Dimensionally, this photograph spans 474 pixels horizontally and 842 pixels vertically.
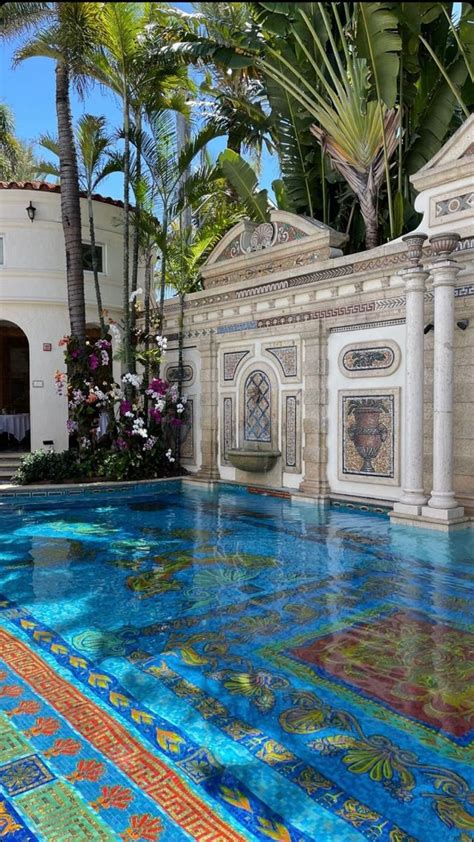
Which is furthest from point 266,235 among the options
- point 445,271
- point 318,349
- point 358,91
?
point 445,271

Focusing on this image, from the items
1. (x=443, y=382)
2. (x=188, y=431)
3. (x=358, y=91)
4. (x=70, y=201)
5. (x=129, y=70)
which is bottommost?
(x=188, y=431)

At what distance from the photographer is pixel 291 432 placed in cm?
1014

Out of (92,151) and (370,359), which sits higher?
(92,151)

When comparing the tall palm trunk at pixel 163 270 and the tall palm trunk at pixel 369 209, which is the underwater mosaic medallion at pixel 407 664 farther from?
the tall palm trunk at pixel 163 270

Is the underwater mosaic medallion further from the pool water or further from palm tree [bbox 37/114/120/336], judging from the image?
palm tree [bbox 37/114/120/336]

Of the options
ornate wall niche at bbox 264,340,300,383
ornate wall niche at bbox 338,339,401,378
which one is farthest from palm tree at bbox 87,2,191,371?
ornate wall niche at bbox 338,339,401,378

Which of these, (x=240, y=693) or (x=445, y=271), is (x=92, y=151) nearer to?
(x=445, y=271)

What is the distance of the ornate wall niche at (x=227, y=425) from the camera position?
37.7 ft

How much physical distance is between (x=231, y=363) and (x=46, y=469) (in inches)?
154

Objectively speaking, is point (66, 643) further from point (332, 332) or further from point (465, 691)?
point (332, 332)

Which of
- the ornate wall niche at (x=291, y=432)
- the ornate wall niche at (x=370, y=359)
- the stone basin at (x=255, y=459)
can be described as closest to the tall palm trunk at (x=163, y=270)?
the stone basin at (x=255, y=459)

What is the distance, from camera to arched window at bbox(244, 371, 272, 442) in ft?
34.9

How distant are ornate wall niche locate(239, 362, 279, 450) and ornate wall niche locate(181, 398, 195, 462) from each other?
1534 millimetres

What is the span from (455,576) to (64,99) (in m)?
10.7
